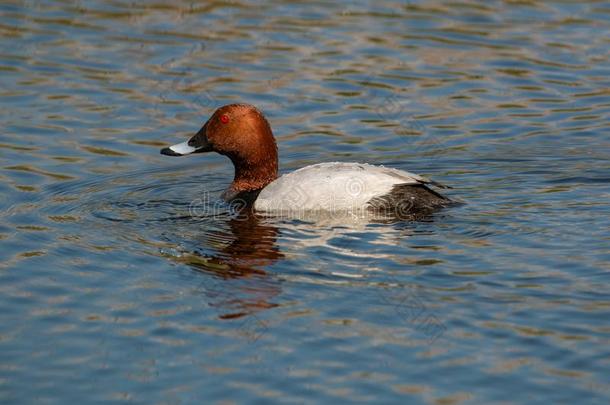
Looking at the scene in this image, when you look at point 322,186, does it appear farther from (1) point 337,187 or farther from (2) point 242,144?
(2) point 242,144

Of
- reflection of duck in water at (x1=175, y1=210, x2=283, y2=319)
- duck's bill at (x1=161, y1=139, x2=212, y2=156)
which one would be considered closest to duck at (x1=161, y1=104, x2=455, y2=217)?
duck's bill at (x1=161, y1=139, x2=212, y2=156)

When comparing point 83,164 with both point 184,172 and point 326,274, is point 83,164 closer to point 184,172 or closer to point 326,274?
point 184,172

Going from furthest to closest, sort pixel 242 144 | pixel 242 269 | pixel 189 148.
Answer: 1. pixel 189 148
2. pixel 242 144
3. pixel 242 269

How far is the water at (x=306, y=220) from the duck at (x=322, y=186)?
254 millimetres

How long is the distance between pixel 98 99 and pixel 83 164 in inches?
74.6

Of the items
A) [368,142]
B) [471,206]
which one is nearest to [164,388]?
[471,206]

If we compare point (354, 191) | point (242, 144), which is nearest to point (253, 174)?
point (242, 144)

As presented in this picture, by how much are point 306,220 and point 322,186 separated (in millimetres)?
300

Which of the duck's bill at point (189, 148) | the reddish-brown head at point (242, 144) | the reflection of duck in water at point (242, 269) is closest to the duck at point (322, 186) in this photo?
the reddish-brown head at point (242, 144)

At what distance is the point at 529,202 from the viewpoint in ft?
30.8

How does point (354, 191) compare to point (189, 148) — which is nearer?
point (354, 191)

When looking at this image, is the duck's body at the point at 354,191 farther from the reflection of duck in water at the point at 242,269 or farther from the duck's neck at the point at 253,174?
the duck's neck at the point at 253,174

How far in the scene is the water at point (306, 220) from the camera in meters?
6.38

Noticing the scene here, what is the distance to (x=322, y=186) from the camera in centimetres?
927
